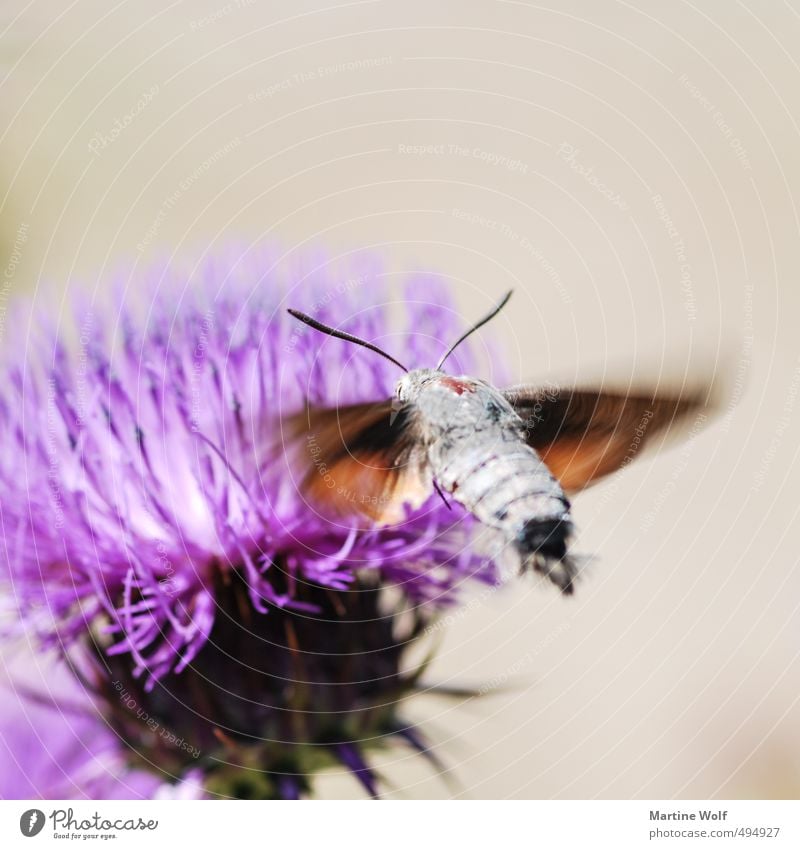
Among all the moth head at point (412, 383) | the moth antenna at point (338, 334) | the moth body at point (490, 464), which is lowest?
the moth body at point (490, 464)

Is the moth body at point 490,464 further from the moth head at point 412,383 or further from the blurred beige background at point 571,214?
the blurred beige background at point 571,214

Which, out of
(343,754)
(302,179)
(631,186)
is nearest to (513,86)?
(631,186)

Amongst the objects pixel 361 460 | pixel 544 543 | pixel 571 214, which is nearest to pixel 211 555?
pixel 361 460

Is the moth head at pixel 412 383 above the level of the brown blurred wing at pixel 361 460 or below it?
above

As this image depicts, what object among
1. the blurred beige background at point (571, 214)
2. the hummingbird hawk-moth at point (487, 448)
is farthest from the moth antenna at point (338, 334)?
the blurred beige background at point (571, 214)

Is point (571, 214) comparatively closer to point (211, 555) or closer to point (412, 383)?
point (412, 383)
